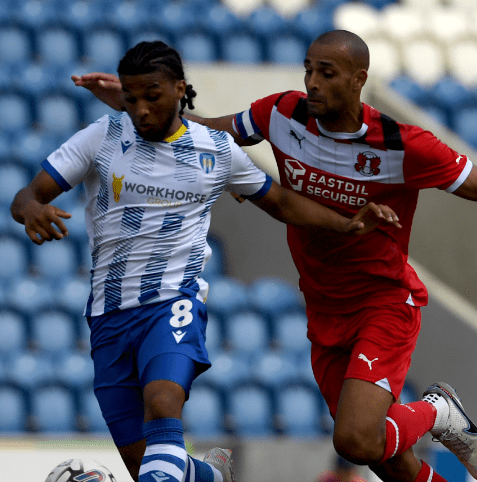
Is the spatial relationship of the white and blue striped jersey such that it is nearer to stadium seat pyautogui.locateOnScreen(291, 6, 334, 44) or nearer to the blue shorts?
the blue shorts

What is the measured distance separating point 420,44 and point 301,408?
4804 mm

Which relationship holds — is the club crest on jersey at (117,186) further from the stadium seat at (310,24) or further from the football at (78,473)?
the stadium seat at (310,24)

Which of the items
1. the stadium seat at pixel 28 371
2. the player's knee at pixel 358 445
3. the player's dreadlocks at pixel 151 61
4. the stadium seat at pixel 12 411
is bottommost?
A: the stadium seat at pixel 12 411

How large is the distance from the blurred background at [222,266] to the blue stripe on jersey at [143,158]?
2174 mm

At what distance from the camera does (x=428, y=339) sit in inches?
232

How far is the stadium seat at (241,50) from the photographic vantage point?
809 cm

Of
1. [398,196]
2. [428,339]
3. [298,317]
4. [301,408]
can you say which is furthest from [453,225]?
[398,196]

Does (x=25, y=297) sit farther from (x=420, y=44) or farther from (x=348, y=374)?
(x=420, y=44)

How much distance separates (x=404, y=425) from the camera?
3244 millimetres

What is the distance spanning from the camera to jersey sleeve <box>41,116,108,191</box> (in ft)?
9.70

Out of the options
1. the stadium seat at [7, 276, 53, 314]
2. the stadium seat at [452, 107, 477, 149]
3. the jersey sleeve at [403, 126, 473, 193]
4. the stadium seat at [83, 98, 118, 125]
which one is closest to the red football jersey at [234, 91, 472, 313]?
the jersey sleeve at [403, 126, 473, 193]

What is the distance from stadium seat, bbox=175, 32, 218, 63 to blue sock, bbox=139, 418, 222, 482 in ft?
18.5

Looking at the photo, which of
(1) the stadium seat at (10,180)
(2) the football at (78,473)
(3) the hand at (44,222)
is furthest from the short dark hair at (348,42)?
(1) the stadium seat at (10,180)

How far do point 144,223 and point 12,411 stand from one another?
2.87m
